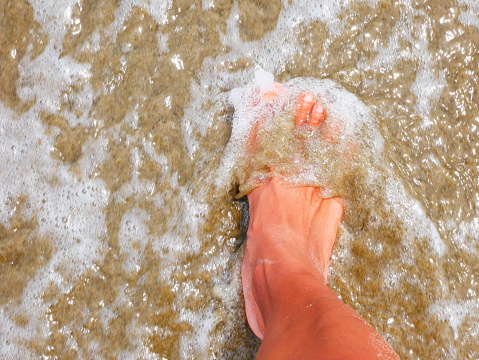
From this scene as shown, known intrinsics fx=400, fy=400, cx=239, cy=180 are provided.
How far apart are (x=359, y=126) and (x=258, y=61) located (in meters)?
0.47

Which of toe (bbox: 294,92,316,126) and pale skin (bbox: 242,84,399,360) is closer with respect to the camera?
pale skin (bbox: 242,84,399,360)

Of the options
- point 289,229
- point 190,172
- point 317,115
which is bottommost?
point 289,229

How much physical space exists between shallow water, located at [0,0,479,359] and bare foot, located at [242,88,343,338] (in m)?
0.09

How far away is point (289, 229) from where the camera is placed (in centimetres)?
145

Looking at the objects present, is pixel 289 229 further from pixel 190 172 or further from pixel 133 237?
pixel 133 237

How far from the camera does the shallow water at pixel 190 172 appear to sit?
146 cm

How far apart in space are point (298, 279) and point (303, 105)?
67 cm

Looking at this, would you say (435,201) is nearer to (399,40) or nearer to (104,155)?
(399,40)

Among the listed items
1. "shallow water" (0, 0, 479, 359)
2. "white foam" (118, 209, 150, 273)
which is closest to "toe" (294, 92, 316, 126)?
"shallow water" (0, 0, 479, 359)

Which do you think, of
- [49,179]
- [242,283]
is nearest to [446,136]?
[242,283]

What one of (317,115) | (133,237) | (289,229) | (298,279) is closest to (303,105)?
(317,115)

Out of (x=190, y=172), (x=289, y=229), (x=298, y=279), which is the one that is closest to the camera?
(x=298, y=279)

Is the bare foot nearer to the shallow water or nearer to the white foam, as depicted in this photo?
the shallow water

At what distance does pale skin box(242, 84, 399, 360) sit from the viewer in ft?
2.96
